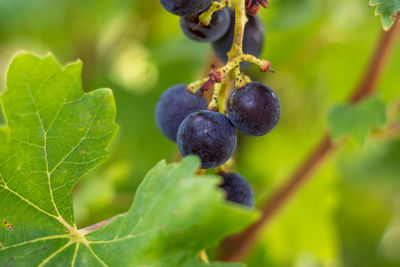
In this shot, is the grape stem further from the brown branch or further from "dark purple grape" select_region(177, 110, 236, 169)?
the brown branch

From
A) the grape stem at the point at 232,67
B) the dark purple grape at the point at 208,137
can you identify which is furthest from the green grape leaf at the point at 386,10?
the dark purple grape at the point at 208,137

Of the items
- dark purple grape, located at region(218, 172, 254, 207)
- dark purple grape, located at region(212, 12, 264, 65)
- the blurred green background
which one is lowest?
dark purple grape, located at region(218, 172, 254, 207)

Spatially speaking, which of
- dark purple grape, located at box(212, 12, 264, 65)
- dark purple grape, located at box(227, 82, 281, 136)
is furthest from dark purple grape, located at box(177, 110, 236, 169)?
dark purple grape, located at box(212, 12, 264, 65)

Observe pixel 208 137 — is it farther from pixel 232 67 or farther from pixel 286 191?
pixel 286 191

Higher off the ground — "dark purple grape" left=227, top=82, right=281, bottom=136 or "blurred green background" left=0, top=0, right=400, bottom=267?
"blurred green background" left=0, top=0, right=400, bottom=267

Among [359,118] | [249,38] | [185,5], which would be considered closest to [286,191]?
[359,118]

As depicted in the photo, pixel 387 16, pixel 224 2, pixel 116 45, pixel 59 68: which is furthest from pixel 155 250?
pixel 116 45
